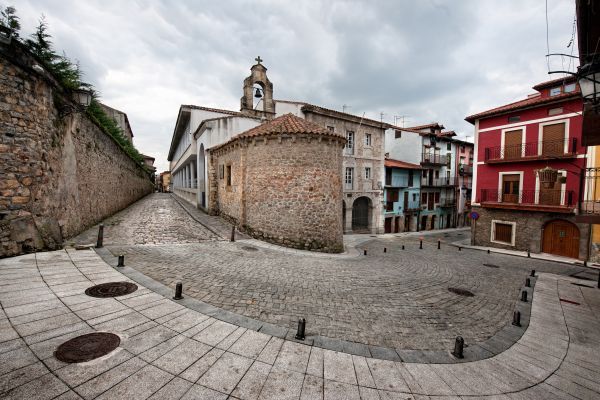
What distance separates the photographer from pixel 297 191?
38.1 ft

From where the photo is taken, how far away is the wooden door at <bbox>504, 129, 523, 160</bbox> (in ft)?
52.7

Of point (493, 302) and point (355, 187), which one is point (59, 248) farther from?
point (355, 187)

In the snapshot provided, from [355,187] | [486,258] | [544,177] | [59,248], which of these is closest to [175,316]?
[59,248]

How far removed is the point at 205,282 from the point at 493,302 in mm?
8261

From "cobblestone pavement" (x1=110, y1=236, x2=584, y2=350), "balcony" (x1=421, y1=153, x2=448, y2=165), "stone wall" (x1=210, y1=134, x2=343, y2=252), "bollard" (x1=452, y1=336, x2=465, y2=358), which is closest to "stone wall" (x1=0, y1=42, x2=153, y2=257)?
"cobblestone pavement" (x1=110, y1=236, x2=584, y2=350)

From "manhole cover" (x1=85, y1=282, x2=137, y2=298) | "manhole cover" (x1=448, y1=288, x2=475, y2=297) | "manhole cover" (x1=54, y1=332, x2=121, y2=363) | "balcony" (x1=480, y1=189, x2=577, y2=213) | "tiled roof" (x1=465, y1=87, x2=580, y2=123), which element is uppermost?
"tiled roof" (x1=465, y1=87, x2=580, y2=123)

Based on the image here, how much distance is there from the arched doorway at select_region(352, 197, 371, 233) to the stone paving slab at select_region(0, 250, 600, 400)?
61.6 ft

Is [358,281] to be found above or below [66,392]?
below

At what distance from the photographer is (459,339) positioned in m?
3.99

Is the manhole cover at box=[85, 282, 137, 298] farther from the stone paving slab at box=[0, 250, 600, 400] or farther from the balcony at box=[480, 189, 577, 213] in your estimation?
the balcony at box=[480, 189, 577, 213]

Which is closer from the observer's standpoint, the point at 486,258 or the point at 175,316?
the point at 175,316

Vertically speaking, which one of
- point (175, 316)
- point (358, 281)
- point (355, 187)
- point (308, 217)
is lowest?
point (358, 281)

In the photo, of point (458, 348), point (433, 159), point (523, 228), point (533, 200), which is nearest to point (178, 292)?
point (458, 348)

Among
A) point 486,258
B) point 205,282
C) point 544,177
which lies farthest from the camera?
point 486,258
